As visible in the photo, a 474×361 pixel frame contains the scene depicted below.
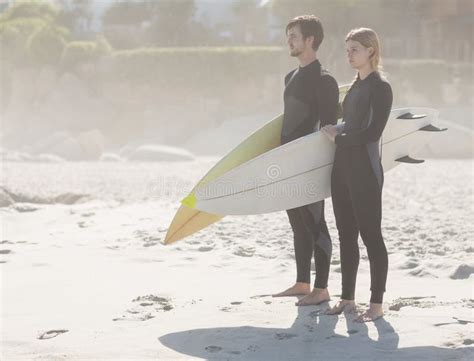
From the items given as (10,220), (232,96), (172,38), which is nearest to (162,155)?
(232,96)

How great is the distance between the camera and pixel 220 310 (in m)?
4.57

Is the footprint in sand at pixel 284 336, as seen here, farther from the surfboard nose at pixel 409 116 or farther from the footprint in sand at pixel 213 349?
the surfboard nose at pixel 409 116

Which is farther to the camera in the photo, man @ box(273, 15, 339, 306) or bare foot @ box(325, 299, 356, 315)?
man @ box(273, 15, 339, 306)

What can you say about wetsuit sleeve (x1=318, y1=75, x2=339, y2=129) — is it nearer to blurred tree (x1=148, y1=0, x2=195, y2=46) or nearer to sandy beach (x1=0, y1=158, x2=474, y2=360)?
sandy beach (x1=0, y1=158, x2=474, y2=360)

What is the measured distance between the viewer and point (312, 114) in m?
4.49

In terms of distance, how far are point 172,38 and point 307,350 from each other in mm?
29037

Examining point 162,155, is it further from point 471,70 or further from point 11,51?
point 11,51

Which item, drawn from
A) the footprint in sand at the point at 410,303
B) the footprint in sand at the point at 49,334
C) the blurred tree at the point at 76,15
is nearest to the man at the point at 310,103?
the footprint in sand at the point at 410,303

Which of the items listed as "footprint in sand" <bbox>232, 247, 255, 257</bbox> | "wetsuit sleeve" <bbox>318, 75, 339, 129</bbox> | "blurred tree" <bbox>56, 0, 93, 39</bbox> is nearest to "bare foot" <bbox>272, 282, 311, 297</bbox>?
"wetsuit sleeve" <bbox>318, 75, 339, 129</bbox>

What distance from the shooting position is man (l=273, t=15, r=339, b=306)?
4.43 meters

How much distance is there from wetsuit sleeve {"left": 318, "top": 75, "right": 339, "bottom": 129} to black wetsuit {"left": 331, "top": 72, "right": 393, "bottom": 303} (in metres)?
0.20

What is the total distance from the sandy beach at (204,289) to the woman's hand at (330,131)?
0.92 m

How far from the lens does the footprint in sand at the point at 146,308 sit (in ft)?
14.6

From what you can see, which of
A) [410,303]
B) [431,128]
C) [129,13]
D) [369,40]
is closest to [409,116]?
[431,128]
